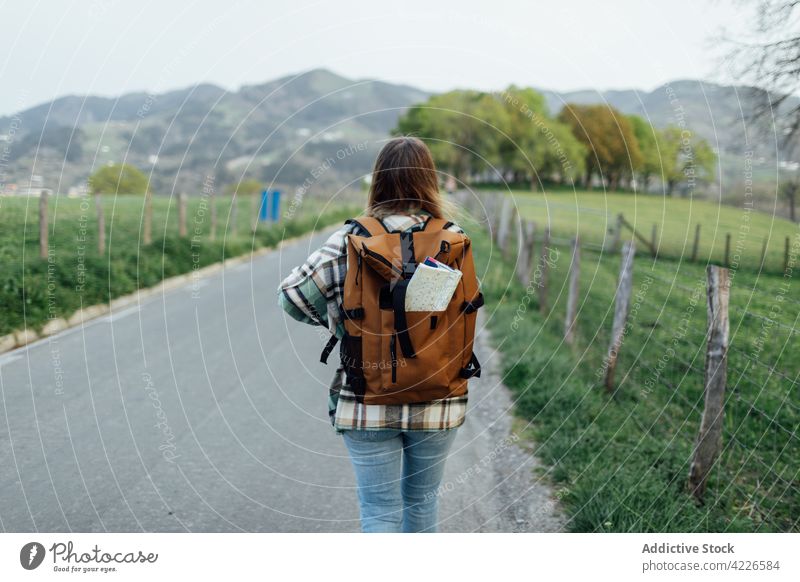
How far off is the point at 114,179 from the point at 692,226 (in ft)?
51.4

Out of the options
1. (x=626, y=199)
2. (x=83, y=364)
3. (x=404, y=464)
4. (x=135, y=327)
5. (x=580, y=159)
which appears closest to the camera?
(x=404, y=464)

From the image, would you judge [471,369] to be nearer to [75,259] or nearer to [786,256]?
[786,256]

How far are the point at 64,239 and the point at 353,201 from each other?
106 feet

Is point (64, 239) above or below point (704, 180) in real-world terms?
below

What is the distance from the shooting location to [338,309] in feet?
8.48

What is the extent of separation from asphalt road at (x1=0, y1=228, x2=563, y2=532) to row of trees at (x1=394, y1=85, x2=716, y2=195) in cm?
279

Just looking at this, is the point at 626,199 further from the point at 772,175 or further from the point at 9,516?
the point at 9,516

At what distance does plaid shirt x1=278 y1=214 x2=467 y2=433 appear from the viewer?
98.6 inches

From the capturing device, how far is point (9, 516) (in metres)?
3.60

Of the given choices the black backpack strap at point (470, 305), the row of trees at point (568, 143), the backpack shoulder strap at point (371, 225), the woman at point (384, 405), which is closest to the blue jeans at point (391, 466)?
the woman at point (384, 405)

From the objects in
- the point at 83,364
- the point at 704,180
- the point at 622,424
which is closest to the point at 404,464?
the point at 622,424

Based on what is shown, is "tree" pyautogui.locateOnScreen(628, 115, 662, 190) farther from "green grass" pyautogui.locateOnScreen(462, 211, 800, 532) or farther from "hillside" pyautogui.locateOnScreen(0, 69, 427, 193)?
"hillside" pyautogui.locateOnScreen(0, 69, 427, 193)

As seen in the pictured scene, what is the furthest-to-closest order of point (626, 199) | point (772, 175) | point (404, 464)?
point (626, 199), point (772, 175), point (404, 464)

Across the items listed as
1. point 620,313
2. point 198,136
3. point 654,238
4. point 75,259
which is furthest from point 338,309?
point 198,136
